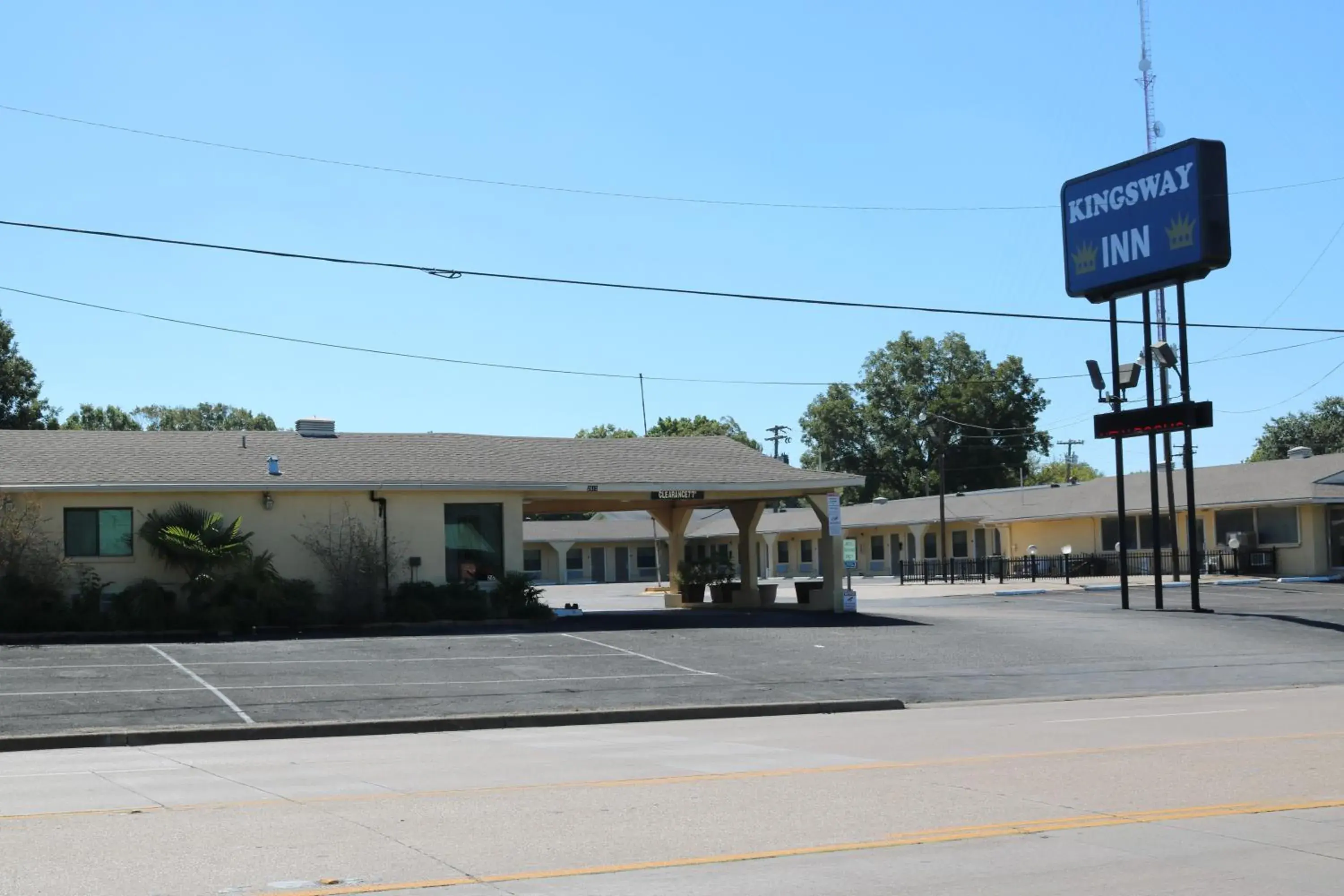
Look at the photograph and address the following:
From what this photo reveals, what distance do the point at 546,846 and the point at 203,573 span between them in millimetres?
20276

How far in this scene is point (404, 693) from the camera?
63.8 feet

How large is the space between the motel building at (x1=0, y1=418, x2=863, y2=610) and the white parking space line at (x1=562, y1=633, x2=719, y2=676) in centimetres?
428

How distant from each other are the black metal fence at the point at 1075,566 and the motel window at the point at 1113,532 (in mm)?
642

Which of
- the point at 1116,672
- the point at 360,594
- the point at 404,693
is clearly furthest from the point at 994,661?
the point at 360,594

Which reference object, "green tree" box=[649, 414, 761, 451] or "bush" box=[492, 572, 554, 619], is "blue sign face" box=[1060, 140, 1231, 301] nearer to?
"bush" box=[492, 572, 554, 619]

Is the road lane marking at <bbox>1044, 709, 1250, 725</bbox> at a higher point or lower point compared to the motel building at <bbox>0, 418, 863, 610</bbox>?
lower

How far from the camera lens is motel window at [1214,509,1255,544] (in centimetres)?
5012

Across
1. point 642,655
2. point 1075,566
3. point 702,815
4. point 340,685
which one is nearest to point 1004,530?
point 1075,566

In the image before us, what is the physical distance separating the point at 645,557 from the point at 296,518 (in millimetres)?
49288

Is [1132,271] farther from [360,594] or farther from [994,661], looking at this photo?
[360,594]

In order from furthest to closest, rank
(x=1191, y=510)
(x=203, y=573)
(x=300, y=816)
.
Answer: (x=1191, y=510), (x=203, y=573), (x=300, y=816)

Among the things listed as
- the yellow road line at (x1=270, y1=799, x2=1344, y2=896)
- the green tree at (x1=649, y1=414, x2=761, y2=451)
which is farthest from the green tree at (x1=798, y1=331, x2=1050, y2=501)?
the yellow road line at (x1=270, y1=799, x2=1344, y2=896)

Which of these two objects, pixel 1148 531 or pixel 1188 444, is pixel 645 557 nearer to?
pixel 1148 531

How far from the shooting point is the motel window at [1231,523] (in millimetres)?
50125
